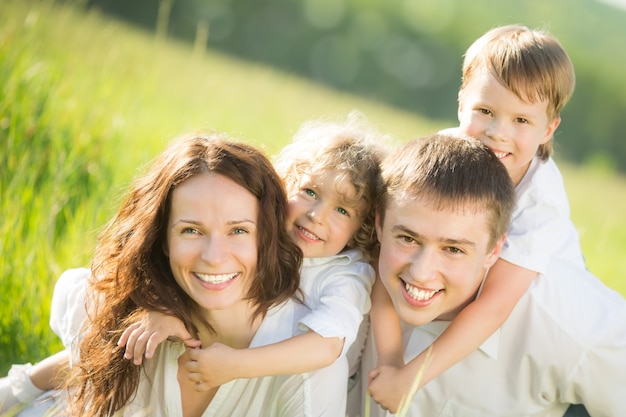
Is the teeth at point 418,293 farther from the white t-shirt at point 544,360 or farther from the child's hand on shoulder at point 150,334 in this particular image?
the child's hand on shoulder at point 150,334

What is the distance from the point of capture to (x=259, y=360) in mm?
2598

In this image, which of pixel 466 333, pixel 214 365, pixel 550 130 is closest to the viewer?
pixel 214 365

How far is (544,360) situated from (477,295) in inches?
14.3

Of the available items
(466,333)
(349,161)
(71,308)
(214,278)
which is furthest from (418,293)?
(71,308)

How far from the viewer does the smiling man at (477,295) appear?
9.36 ft

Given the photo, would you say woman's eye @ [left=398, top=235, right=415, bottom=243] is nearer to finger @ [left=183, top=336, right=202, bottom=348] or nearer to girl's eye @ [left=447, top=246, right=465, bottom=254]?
girl's eye @ [left=447, top=246, right=465, bottom=254]

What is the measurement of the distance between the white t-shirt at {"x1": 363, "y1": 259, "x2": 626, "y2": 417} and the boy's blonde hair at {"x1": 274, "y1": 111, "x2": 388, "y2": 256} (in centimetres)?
49

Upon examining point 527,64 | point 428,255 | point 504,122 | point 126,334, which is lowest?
point 126,334

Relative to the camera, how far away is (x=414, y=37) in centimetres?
2272

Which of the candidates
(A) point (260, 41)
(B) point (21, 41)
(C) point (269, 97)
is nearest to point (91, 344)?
(B) point (21, 41)

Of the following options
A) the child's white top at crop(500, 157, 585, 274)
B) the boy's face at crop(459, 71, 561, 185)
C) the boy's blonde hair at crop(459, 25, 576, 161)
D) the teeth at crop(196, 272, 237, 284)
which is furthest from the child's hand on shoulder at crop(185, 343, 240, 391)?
the boy's blonde hair at crop(459, 25, 576, 161)

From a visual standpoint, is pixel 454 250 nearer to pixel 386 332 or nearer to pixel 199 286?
pixel 386 332

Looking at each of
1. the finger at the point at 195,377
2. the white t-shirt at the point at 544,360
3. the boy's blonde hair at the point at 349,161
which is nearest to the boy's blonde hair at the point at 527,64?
the boy's blonde hair at the point at 349,161

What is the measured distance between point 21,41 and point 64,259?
2052 millimetres
